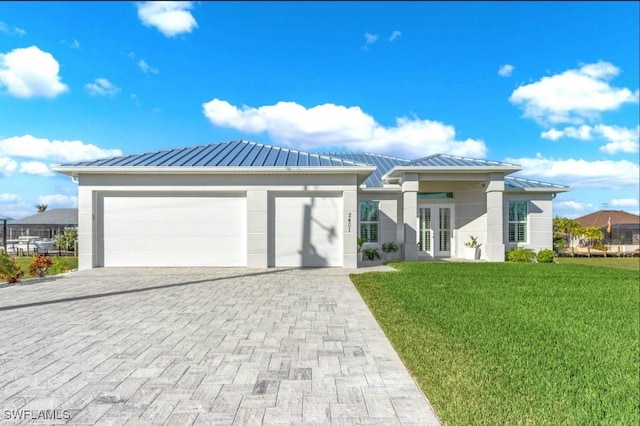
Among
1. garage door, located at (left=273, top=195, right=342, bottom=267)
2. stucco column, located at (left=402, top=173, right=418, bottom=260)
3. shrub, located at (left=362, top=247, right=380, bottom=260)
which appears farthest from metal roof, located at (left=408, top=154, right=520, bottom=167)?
garage door, located at (left=273, top=195, right=342, bottom=267)

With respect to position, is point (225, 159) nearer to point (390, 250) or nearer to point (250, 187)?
point (250, 187)

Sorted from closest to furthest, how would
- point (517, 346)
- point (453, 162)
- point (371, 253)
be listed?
1. point (517, 346)
2. point (371, 253)
3. point (453, 162)

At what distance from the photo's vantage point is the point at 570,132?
757 inches

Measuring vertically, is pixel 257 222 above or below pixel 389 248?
→ above

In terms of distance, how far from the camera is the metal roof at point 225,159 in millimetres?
12914

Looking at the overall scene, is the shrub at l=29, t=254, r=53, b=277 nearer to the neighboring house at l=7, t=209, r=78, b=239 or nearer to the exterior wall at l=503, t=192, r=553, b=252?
the exterior wall at l=503, t=192, r=553, b=252

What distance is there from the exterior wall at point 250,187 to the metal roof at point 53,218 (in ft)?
74.5

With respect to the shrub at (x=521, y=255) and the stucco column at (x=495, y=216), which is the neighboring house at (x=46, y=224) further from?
the shrub at (x=521, y=255)

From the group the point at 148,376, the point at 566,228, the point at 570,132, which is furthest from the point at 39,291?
the point at 566,228

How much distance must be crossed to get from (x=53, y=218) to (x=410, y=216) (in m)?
32.9

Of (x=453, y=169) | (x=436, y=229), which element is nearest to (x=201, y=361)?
(x=453, y=169)

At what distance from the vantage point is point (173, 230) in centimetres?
1295

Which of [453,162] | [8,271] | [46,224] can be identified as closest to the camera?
[8,271]

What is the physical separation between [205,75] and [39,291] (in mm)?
9942
